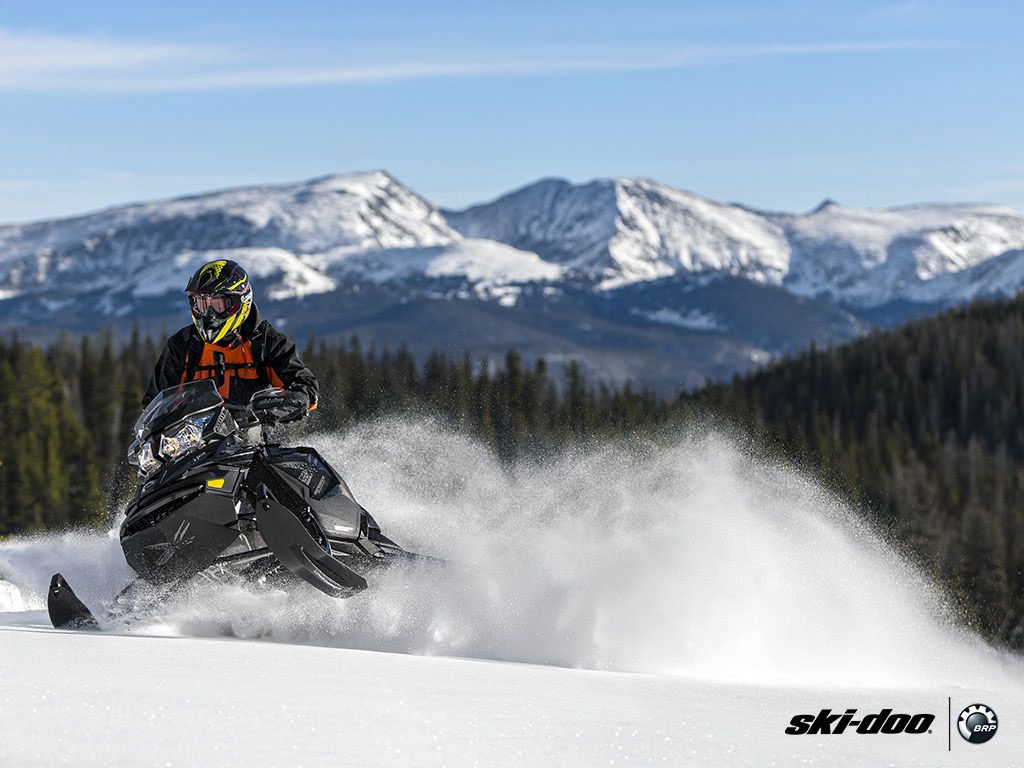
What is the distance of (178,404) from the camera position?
8969mm

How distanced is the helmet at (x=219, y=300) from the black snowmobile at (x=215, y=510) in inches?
21.0

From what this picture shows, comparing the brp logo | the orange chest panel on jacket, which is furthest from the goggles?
the brp logo

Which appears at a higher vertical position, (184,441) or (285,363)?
(285,363)

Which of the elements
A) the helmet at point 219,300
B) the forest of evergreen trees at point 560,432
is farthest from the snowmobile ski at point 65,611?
the forest of evergreen trees at point 560,432

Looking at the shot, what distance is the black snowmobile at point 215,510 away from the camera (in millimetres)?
8984

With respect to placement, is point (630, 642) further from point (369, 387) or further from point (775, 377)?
point (775, 377)

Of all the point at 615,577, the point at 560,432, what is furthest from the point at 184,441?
the point at 560,432

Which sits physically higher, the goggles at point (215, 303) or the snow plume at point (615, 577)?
the goggles at point (215, 303)

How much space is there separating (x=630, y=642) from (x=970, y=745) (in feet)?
11.4

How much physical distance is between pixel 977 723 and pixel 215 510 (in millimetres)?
5145

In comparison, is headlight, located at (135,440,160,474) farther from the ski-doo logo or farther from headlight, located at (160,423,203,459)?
the ski-doo logo

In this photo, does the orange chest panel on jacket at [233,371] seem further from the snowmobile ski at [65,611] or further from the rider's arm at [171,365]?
the snowmobile ski at [65,611]

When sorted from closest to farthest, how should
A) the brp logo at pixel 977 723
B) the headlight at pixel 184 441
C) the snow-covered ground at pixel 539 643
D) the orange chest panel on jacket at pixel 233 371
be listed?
the snow-covered ground at pixel 539 643
the brp logo at pixel 977 723
the headlight at pixel 184 441
the orange chest panel on jacket at pixel 233 371

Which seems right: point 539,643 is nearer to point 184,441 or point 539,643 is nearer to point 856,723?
point 184,441
